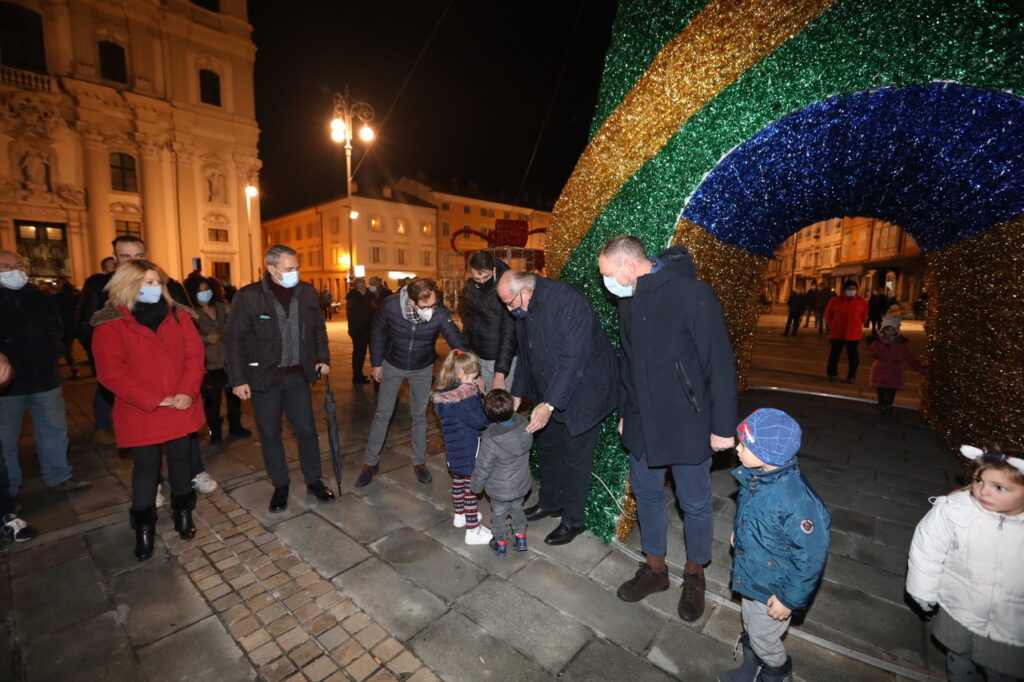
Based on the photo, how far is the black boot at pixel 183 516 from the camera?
11.4 ft

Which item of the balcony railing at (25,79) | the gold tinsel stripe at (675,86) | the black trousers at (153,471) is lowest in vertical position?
the black trousers at (153,471)

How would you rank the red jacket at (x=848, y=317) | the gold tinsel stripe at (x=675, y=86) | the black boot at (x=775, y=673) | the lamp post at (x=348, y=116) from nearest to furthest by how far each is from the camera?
the black boot at (x=775, y=673), the gold tinsel stripe at (x=675, y=86), the red jacket at (x=848, y=317), the lamp post at (x=348, y=116)

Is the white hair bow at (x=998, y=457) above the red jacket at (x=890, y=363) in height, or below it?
above

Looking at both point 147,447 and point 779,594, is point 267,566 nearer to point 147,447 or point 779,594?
point 147,447

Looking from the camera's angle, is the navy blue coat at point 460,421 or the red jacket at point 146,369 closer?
the red jacket at point 146,369

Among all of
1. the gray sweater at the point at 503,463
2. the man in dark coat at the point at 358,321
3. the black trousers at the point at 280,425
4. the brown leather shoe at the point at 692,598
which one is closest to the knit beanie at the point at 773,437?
the brown leather shoe at the point at 692,598

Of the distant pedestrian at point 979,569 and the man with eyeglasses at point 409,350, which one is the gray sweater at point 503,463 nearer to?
the man with eyeglasses at point 409,350

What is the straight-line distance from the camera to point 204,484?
4223mm

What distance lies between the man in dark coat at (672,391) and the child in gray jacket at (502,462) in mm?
765

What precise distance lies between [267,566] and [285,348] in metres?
1.68

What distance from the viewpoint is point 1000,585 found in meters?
1.94

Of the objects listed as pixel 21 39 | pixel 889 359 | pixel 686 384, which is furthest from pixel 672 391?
pixel 21 39

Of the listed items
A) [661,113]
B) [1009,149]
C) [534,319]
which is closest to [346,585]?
[534,319]

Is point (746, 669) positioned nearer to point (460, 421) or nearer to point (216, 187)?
point (460, 421)
